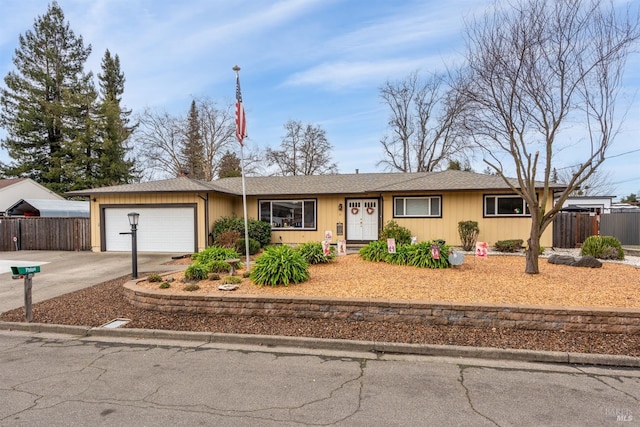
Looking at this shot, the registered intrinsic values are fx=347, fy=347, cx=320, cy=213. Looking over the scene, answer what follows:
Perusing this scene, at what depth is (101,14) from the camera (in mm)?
9773

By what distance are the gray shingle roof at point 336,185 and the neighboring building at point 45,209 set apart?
5960mm

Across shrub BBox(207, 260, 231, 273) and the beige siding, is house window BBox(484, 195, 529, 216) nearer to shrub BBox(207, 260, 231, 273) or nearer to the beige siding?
the beige siding

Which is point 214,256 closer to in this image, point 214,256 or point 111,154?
point 214,256

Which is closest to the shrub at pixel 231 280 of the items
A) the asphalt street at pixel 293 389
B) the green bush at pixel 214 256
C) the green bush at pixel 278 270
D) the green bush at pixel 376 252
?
the green bush at pixel 278 270

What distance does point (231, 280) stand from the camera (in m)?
6.67

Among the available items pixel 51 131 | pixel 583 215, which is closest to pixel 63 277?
pixel 583 215

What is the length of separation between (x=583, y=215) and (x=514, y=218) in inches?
135

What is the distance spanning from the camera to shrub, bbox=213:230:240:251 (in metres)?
12.3

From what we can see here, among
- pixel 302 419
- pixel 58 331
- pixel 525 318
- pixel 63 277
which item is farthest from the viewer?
pixel 63 277

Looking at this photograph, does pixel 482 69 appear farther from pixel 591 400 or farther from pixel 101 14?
pixel 101 14

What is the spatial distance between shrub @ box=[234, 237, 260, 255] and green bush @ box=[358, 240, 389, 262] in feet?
15.7

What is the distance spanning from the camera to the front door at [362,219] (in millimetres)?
14859

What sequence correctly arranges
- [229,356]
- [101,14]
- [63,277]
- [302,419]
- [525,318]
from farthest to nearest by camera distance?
[101,14] < [63,277] < [525,318] < [229,356] < [302,419]

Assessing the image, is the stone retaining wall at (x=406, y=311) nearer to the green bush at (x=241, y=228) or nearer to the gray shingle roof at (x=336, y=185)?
the green bush at (x=241, y=228)
